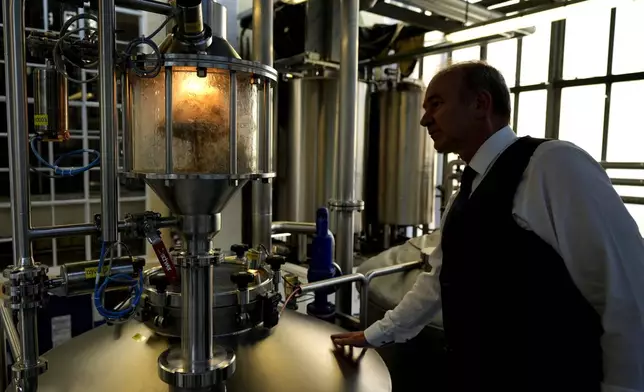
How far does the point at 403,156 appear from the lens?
384 cm

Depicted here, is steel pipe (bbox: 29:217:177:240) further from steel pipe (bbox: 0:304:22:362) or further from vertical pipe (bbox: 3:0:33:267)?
Answer: steel pipe (bbox: 0:304:22:362)

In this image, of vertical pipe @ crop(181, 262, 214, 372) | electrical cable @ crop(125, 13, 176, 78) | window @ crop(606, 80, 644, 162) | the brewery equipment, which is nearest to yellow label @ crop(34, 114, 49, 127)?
the brewery equipment

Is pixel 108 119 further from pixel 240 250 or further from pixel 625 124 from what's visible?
pixel 625 124

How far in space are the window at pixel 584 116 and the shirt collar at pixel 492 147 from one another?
277cm

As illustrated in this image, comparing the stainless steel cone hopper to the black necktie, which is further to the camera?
the black necktie

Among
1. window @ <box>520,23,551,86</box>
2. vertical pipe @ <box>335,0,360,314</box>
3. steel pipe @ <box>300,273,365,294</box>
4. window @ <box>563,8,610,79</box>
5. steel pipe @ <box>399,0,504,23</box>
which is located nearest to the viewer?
steel pipe @ <box>300,273,365,294</box>

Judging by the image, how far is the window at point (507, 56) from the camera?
3947mm

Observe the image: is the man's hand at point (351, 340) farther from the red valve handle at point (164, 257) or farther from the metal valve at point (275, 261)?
the red valve handle at point (164, 257)

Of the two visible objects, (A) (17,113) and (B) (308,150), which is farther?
(B) (308,150)

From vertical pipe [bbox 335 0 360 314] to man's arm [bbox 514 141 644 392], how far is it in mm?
1015

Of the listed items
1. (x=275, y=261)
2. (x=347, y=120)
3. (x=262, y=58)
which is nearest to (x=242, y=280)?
(x=275, y=261)

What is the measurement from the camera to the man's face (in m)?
1.07

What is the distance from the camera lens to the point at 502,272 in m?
0.96

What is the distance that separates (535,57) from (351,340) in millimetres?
3472
